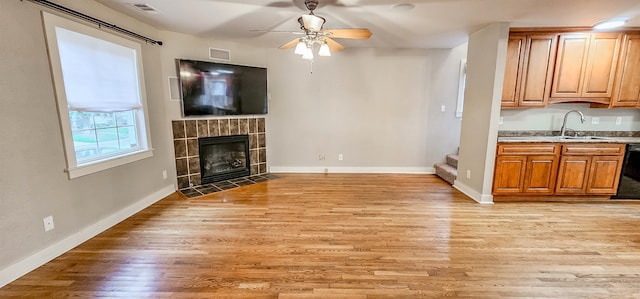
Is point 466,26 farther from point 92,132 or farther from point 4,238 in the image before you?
point 4,238

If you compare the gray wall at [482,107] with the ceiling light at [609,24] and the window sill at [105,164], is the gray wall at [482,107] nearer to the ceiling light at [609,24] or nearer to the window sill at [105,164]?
the ceiling light at [609,24]

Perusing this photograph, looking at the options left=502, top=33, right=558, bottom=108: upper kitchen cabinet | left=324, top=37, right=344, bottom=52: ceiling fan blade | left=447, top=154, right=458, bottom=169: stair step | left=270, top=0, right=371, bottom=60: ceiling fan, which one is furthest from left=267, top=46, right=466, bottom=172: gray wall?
left=270, top=0, right=371, bottom=60: ceiling fan

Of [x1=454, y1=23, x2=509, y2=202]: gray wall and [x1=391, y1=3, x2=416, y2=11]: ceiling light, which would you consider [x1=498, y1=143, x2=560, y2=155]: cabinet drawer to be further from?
[x1=391, y1=3, x2=416, y2=11]: ceiling light

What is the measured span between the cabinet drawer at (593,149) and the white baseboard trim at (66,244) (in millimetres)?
5557

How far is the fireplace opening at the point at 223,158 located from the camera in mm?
4492

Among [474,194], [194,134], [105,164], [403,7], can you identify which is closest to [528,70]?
[474,194]

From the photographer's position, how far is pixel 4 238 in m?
2.06

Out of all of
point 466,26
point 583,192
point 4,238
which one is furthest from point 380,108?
point 4,238

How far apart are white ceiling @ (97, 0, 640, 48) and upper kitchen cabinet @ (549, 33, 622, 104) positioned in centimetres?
24

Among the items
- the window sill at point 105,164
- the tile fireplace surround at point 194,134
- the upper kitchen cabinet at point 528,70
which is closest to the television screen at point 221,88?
the tile fireplace surround at point 194,134

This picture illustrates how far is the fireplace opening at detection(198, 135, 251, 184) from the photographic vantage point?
4492 millimetres

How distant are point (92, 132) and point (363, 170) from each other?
13.8ft

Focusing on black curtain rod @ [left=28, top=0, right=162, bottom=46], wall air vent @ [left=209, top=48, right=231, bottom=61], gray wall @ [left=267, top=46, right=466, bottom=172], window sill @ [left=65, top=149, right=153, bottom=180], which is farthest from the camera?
gray wall @ [left=267, top=46, right=466, bottom=172]

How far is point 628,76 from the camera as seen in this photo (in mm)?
3656
